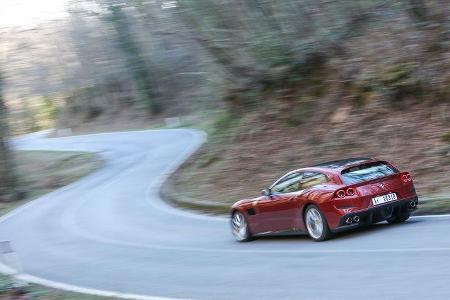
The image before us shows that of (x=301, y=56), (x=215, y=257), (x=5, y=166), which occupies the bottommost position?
(x=5, y=166)

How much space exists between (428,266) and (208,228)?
9290 mm

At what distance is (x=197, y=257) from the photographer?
13211 mm

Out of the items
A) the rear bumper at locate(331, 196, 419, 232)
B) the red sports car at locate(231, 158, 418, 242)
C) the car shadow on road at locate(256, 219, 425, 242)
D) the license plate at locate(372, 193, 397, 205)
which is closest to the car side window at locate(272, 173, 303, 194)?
the red sports car at locate(231, 158, 418, 242)

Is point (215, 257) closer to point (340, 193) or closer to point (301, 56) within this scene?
point (340, 193)

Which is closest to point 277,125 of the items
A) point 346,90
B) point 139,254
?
point 346,90

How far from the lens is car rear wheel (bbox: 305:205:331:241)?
12.3 meters

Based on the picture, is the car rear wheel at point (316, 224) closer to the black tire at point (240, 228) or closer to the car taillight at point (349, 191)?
the car taillight at point (349, 191)

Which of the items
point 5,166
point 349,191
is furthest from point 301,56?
point 5,166

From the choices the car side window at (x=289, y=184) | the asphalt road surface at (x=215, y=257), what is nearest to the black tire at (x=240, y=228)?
the asphalt road surface at (x=215, y=257)

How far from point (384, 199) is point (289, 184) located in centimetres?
187

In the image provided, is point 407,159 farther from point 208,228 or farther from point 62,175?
point 62,175

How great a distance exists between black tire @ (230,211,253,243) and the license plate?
3299mm

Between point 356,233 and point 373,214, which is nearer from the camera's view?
Result: point 373,214

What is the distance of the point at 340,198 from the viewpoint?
1203cm
